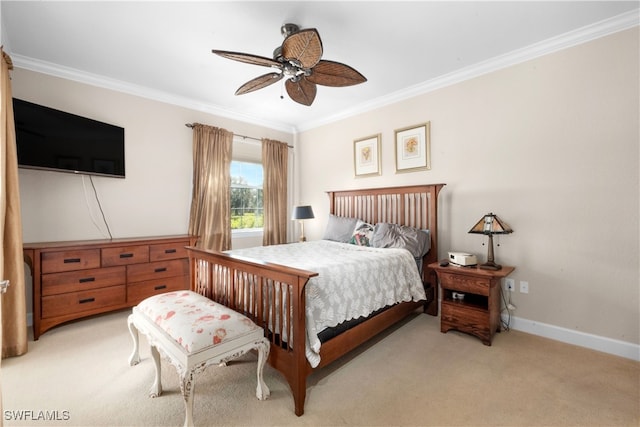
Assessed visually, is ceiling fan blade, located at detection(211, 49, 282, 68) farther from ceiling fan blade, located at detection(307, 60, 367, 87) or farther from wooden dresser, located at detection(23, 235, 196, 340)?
wooden dresser, located at detection(23, 235, 196, 340)

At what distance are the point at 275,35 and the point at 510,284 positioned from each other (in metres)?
3.19

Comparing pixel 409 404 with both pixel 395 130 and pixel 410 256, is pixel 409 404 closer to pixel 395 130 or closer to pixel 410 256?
pixel 410 256

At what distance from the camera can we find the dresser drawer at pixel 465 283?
243 cm

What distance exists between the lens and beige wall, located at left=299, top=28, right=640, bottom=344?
2.22 meters

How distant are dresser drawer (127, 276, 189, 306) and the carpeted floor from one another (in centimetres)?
59

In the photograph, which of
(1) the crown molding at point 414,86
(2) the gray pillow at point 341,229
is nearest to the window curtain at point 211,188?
(1) the crown molding at point 414,86

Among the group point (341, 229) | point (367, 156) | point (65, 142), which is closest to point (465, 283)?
point (341, 229)

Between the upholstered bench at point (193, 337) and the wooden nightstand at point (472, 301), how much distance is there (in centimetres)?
178

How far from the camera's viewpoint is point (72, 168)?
2.82m

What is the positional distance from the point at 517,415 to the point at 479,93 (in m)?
2.82

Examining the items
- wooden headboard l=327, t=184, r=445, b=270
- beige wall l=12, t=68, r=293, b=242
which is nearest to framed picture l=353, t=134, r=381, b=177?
wooden headboard l=327, t=184, r=445, b=270

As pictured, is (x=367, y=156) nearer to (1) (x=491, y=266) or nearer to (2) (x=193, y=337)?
(1) (x=491, y=266)

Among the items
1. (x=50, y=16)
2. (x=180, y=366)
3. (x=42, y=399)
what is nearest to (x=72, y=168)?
(x=50, y=16)

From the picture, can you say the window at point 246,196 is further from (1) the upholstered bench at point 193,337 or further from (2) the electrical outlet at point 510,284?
(2) the electrical outlet at point 510,284
